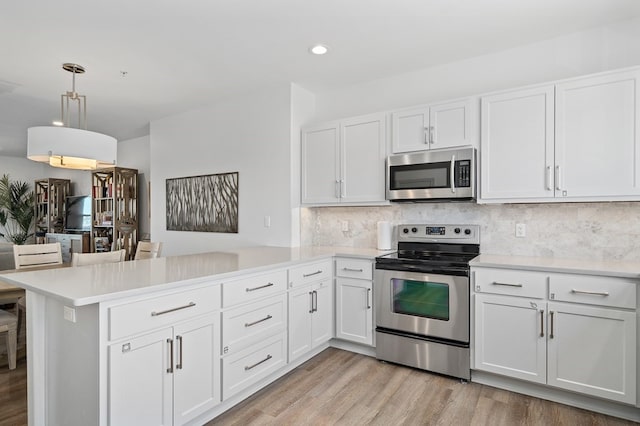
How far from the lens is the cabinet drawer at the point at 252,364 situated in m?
2.07

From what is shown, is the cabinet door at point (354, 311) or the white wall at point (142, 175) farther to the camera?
the white wall at point (142, 175)

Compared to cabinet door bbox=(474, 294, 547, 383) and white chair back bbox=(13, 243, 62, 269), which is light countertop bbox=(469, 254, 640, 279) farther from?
white chair back bbox=(13, 243, 62, 269)

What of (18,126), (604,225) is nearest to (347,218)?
(604,225)

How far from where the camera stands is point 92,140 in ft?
9.35

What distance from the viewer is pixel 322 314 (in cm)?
296

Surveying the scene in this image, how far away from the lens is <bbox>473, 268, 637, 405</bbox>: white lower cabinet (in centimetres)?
202

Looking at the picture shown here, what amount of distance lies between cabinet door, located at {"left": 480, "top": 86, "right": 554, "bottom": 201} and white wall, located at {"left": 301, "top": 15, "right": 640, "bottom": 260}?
317mm

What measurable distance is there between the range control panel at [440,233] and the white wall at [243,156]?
1200 millimetres

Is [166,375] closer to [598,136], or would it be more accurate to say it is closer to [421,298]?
[421,298]

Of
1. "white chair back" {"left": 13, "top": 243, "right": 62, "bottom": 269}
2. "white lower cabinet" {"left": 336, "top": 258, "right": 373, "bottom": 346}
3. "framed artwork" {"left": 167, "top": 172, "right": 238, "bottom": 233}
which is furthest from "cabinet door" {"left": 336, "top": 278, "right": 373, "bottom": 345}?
"white chair back" {"left": 13, "top": 243, "right": 62, "bottom": 269}

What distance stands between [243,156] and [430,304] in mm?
2575

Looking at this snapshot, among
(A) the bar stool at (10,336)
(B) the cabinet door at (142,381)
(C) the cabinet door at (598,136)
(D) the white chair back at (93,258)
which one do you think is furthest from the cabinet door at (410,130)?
(A) the bar stool at (10,336)

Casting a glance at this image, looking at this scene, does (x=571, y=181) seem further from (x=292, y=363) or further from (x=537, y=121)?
(x=292, y=363)

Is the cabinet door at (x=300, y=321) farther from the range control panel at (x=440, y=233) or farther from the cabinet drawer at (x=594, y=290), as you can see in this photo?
the cabinet drawer at (x=594, y=290)
